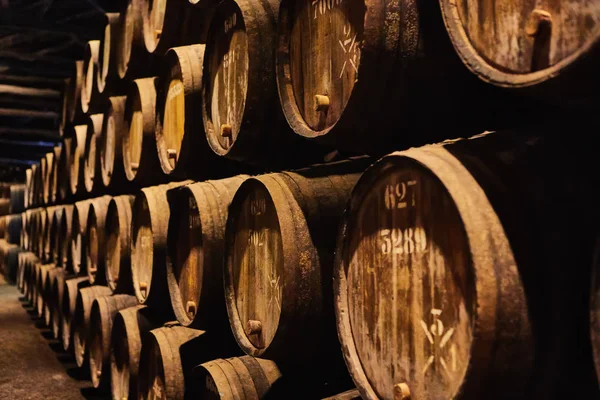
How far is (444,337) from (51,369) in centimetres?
496

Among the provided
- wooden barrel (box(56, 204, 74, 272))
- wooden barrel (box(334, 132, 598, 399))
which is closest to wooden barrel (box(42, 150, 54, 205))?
wooden barrel (box(56, 204, 74, 272))

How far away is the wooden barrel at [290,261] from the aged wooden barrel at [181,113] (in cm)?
88

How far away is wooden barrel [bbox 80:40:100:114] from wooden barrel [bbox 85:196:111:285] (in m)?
1.30

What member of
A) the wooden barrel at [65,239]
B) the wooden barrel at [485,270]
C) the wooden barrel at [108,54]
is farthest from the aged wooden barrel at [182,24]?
the wooden barrel at [65,239]

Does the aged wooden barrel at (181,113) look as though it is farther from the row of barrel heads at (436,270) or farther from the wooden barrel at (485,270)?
the wooden barrel at (485,270)

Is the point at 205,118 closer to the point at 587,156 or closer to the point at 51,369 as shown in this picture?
the point at 587,156

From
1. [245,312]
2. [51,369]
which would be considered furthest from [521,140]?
[51,369]

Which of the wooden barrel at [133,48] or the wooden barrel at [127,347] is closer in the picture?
the wooden barrel at [127,347]

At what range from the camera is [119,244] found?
13.2 feet

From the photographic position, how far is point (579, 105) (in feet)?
3.44

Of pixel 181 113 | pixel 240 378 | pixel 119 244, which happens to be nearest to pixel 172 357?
pixel 240 378

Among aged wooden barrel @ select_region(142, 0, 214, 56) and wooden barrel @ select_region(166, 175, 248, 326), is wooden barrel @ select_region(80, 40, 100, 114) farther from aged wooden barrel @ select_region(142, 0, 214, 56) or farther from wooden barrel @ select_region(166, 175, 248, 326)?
wooden barrel @ select_region(166, 175, 248, 326)

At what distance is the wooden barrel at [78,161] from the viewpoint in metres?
5.75

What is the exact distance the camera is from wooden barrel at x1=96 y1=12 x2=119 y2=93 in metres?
4.80
